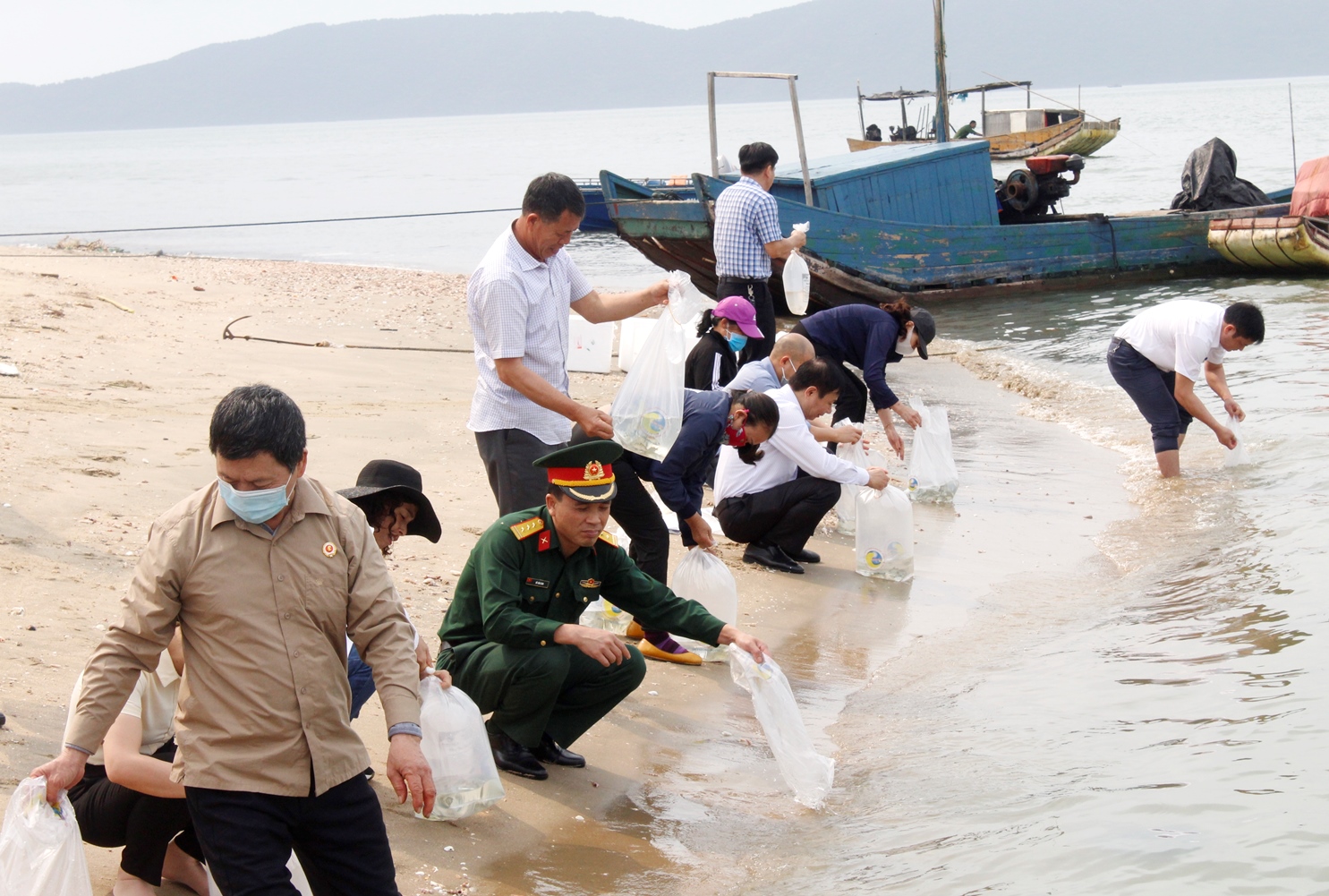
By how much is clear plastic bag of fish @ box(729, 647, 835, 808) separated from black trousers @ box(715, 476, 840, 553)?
7.55ft

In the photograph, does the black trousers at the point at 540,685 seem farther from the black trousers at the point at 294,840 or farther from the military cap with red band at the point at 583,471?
the black trousers at the point at 294,840

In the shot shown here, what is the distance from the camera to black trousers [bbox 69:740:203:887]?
8.89ft

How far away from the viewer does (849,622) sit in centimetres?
537

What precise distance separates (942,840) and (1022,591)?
8.34 feet

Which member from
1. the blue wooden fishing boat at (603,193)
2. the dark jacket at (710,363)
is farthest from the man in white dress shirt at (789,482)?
the blue wooden fishing boat at (603,193)

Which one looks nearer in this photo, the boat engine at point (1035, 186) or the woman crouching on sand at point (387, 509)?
the woman crouching on sand at point (387, 509)

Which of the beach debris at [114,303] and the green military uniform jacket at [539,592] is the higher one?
the beach debris at [114,303]

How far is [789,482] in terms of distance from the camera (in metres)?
6.02

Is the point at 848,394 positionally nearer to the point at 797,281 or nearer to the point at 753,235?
the point at 753,235

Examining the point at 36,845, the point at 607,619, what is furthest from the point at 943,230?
the point at 36,845

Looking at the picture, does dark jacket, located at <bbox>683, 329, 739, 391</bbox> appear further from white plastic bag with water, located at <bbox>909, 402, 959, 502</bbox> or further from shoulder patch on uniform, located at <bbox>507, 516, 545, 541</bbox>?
shoulder patch on uniform, located at <bbox>507, 516, 545, 541</bbox>

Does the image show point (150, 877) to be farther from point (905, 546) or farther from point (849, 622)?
point (905, 546)

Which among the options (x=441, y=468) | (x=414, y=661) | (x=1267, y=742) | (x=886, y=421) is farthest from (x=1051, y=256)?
(x=414, y=661)

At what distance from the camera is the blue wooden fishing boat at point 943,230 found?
47.7 ft
